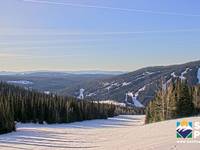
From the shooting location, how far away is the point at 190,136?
29484 millimetres

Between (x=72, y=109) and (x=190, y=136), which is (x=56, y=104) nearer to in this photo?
(x=72, y=109)

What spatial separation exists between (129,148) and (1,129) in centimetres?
2957

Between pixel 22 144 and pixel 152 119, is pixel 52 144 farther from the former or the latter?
pixel 152 119

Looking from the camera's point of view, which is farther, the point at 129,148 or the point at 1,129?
the point at 1,129

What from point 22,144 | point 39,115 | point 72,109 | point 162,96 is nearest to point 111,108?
point 72,109

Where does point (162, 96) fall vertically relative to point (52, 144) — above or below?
above

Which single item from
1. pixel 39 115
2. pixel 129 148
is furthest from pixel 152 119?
pixel 129 148

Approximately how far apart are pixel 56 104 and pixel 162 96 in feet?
103

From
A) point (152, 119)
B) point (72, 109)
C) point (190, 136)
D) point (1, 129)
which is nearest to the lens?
point (190, 136)

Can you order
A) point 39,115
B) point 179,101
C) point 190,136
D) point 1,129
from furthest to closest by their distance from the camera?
point 39,115, point 179,101, point 1,129, point 190,136

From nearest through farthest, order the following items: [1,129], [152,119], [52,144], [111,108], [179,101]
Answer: [52,144]
[1,129]
[179,101]
[152,119]
[111,108]

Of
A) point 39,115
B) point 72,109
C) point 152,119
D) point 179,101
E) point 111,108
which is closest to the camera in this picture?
point 179,101

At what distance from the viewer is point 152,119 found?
276 ft

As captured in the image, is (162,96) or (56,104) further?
(56,104)
